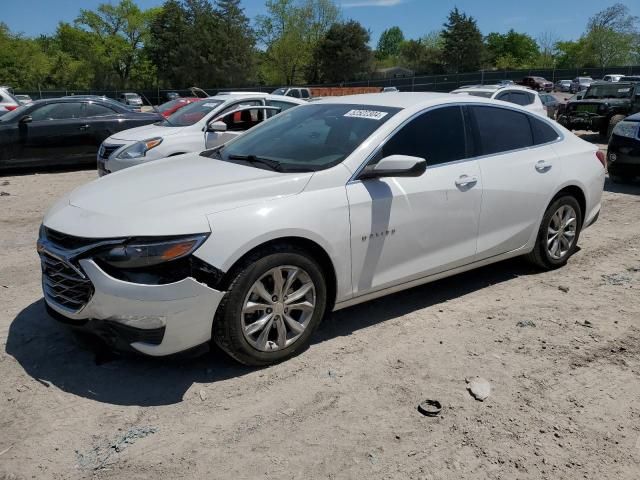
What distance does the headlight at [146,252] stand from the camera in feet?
9.77

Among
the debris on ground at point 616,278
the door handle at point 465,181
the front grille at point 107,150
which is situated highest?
the door handle at point 465,181

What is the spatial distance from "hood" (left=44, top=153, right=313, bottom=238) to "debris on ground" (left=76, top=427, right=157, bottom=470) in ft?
3.31

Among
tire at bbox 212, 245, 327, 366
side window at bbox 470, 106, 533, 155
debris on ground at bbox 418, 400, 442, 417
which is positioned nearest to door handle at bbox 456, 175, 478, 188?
side window at bbox 470, 106, 533, 155

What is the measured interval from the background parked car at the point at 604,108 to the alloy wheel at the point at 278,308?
1367cm

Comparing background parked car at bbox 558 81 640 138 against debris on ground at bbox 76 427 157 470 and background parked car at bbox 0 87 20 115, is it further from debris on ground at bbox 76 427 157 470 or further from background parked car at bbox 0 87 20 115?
debris on ground at bbox 76 427 157 470

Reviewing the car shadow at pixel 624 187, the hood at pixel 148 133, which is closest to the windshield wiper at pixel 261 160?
the hood at pixel 148 133

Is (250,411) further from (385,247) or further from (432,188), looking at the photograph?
(432,188)

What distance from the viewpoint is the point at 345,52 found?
73812mm

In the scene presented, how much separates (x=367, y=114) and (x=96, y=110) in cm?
920

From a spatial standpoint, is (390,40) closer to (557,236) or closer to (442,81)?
(442,81)

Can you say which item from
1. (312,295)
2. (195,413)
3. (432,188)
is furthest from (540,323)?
(195,413)

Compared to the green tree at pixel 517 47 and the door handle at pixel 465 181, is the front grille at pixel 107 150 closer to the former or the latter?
the door handle at pixel 465 181

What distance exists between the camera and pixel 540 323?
13.6ft

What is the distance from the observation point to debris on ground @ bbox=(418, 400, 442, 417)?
301 centimetres
